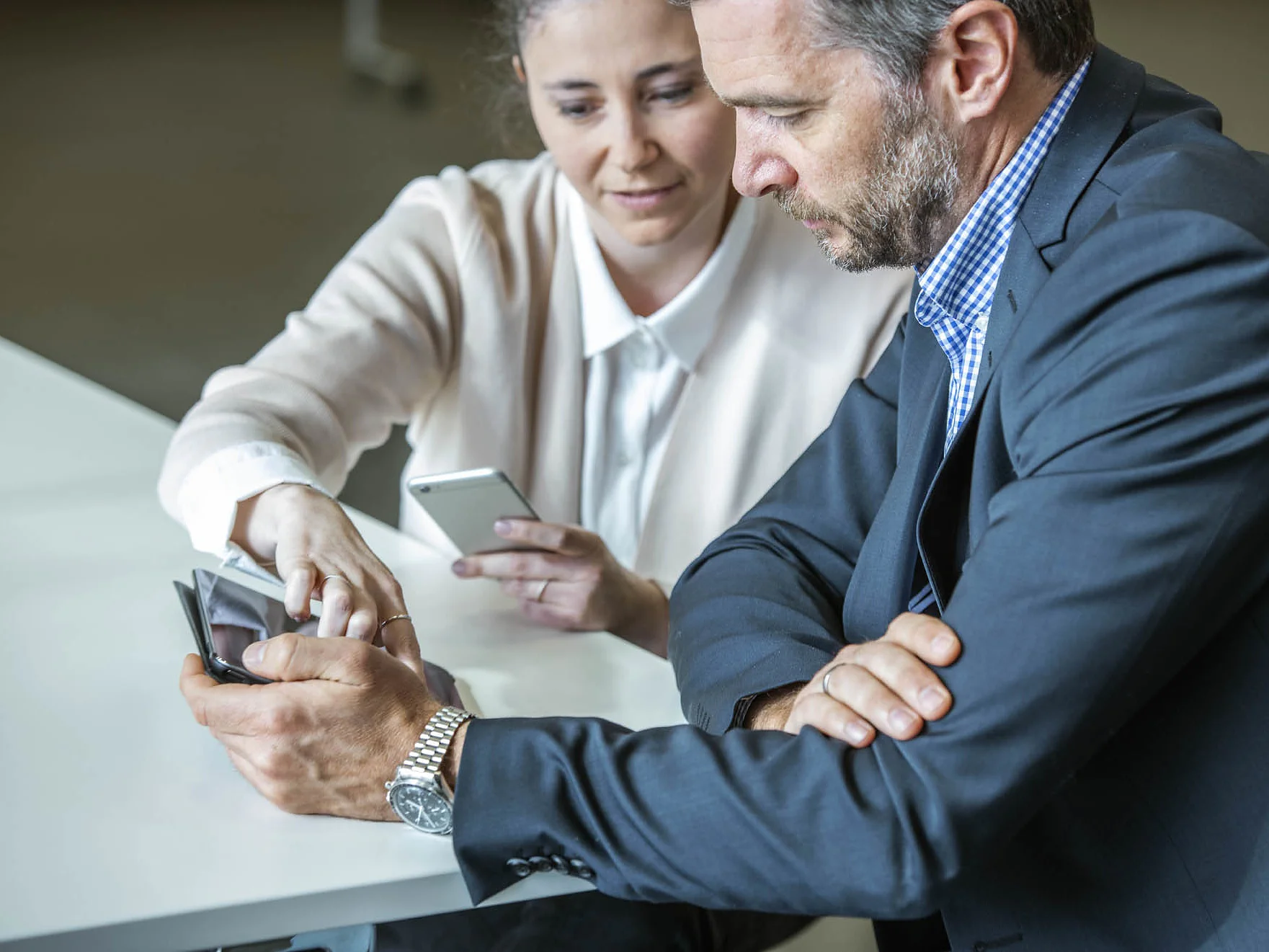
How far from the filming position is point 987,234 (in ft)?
4.14

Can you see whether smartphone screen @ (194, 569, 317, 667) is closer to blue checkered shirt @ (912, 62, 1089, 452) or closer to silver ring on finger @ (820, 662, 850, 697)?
silver ring on finger @ (820, 662, 850, 697)

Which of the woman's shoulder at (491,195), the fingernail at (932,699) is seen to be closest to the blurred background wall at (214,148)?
the woman's shoulder at (491,195)

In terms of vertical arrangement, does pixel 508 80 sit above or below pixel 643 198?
above

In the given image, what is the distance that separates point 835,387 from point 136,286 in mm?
3206

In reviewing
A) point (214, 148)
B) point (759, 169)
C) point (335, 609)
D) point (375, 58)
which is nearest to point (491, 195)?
point (759, 169)

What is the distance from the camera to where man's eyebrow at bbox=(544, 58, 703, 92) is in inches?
67.5

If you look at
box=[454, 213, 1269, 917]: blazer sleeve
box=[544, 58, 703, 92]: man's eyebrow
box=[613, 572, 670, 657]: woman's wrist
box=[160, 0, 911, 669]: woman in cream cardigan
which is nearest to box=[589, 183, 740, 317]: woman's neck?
box=[160, 0, 911, 669]: woman in cream cardigan

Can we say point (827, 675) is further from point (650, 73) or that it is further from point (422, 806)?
point (650, 73)

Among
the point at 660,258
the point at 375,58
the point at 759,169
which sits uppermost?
the point at 375,58

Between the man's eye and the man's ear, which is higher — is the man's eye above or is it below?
below

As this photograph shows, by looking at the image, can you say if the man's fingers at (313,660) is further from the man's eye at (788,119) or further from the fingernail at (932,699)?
the man's eye at (788,119)

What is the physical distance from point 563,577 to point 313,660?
1.48 feet

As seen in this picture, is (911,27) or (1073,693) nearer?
(1073,693)

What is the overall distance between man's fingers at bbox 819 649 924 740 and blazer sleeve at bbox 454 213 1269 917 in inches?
0.7
